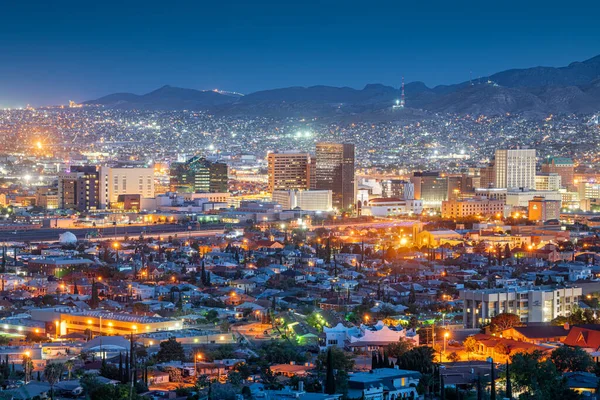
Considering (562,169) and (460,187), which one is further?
(562,169)

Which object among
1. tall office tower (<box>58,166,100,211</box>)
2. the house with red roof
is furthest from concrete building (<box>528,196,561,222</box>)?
the house with red roof

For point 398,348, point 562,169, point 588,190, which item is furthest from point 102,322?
point 562,169

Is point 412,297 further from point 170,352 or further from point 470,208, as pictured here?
point 470,208

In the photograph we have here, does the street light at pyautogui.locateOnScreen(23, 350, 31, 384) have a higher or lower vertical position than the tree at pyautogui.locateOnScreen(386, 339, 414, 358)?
lower

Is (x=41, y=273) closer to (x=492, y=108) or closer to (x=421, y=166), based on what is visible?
(x=421, y=166)

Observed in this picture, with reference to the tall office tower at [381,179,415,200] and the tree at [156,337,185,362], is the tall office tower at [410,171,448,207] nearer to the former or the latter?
the tall office tower at [381,179,415,200]

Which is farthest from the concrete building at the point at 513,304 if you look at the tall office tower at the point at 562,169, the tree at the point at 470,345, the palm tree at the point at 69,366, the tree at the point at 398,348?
the tall office tower at the point at 562,169
